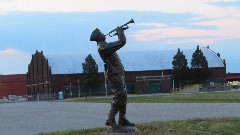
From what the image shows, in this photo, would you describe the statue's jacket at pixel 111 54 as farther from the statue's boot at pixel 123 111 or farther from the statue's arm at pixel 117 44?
the statue's boot at pixel 123 111

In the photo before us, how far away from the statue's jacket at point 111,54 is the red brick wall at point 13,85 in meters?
87.0

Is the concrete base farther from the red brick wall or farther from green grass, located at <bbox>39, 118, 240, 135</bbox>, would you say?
the red brick wall

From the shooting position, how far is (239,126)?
45.7ft

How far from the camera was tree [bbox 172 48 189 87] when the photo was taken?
266 ft

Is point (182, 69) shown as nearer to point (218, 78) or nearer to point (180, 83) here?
point (180, 83)

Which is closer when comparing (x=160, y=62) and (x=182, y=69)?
(x=182, y=69)

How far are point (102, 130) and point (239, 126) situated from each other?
3712 millimetres

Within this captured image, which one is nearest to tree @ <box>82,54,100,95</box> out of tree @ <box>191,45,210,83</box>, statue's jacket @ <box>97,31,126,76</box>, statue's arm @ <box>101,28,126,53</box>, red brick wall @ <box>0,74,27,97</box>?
tree @ <box>191,45,210,83</box>

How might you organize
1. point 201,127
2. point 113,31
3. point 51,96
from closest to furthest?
1. point 113,31
2. point 201,127
3. point 51,96

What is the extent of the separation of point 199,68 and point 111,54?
235 feet

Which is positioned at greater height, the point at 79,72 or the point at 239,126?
the point at 79,72

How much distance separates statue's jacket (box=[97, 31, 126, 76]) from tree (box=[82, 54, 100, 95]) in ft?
219

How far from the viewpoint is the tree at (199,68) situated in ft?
267

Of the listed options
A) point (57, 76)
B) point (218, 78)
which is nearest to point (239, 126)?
point (57, 76)
